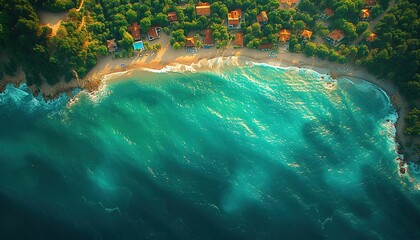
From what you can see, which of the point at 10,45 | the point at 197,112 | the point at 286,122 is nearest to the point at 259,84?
the point at 286,122

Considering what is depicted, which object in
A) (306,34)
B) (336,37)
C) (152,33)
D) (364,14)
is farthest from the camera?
(364,14)

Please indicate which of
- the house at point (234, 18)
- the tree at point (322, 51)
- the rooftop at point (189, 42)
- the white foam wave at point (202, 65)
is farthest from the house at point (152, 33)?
the tree at point (322, 51)

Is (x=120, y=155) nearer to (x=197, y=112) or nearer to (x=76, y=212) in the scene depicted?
(x=76, y=212)

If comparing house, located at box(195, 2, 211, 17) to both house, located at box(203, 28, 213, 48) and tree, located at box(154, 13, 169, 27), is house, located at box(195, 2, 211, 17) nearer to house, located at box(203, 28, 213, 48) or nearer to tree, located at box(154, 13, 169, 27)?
house, located at box(203, 28, 213, 48)

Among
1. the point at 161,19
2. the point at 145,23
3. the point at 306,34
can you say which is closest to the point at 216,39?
the point at 161,19

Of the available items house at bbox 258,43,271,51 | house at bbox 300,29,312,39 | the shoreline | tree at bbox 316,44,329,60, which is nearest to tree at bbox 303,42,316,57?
tree at bbox 316,44,329,60

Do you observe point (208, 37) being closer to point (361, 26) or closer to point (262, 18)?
point (262, 18)
